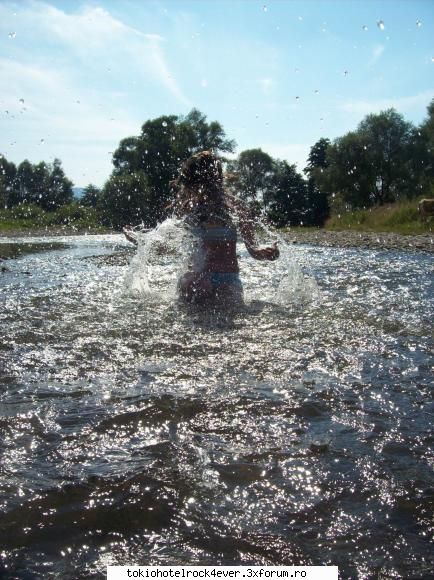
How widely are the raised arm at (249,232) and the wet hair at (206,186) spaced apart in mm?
191

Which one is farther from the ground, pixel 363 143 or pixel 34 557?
pixel 363 143

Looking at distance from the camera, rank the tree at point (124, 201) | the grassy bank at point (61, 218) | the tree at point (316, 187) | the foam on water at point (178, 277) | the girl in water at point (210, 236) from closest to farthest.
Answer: the girl in water at point (210, 236) → the foam on water at point (178, 277) → the tree at point (316, 187) → the tree at point (124, 201) → the grassy bank at point (61, 218)

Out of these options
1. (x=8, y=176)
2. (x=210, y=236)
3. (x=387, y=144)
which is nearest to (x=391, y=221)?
(x=210, y=236)

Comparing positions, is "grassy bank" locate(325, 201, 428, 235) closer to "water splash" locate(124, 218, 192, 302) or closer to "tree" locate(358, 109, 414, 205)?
"water splash" locate(124, 218, 192, 302)

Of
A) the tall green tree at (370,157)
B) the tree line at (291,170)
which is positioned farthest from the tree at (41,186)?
the tall green tree at (370,157)

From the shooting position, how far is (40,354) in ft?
13.5

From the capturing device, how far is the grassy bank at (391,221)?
23848 millimetres

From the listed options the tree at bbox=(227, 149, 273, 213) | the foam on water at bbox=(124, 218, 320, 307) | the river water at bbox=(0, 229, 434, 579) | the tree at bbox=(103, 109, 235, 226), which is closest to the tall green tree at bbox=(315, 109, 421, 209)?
the tree at bbox=(103, 109, 235, 226)

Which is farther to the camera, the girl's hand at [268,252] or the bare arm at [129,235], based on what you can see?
the bare arm at [129,235]

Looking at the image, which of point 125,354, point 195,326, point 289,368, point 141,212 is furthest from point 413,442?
point 141,212

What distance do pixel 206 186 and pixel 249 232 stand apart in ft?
2.98

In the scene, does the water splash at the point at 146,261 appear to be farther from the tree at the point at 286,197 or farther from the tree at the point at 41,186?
the tree at the point at 41,186

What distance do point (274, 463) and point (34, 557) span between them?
115 cm

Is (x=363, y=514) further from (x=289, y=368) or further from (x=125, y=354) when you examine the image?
(x=125, y=354)
